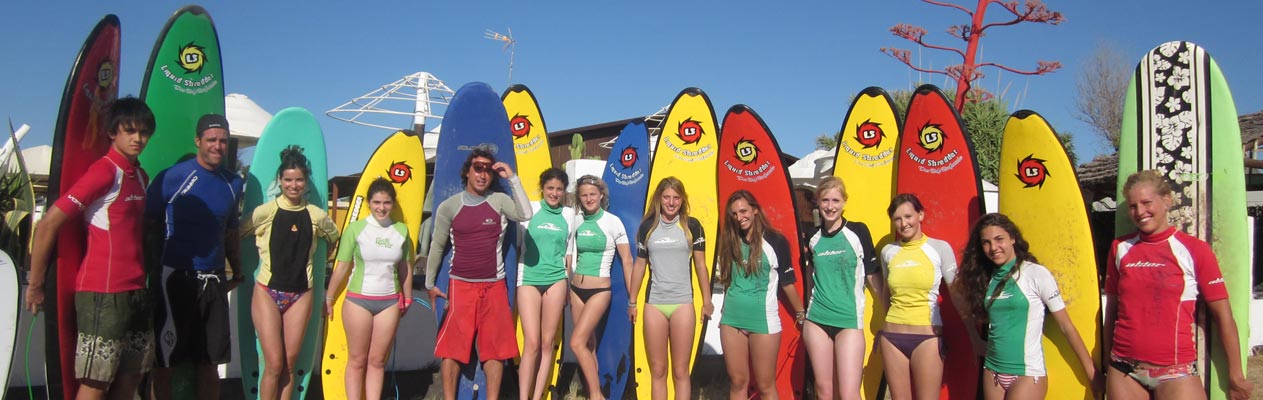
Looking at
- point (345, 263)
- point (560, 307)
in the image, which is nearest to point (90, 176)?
point (345, 263)

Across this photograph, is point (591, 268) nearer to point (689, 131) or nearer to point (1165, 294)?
point (689, 131)

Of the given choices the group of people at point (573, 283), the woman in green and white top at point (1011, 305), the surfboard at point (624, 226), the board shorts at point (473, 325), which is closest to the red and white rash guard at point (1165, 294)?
the group of people at point (573, 283)

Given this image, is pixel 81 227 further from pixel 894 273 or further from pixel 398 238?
pixel 894 273

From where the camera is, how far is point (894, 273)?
339 cm

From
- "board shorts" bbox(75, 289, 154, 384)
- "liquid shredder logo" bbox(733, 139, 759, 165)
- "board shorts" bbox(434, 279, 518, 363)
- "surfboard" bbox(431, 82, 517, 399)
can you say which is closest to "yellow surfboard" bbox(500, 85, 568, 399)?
"surfboard" bbox(431, 82, 517, 399)

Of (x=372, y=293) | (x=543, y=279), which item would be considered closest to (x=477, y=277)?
(x=543, y=279)

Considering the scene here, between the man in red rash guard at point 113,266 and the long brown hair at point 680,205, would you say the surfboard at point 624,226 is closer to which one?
the long brown hair at point 680,205

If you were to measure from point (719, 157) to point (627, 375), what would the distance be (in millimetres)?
1427

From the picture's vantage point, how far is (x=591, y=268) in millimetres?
4020

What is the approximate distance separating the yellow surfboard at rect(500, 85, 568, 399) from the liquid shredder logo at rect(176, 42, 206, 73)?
1.66 metres

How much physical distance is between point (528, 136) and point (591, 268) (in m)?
1.19

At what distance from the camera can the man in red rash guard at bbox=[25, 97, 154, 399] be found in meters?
2.94

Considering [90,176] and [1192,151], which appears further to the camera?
[1192,151]

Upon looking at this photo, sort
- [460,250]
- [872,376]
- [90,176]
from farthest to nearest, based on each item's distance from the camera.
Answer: [872,376], [460,250], [90,176]
